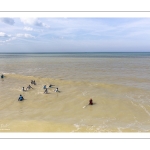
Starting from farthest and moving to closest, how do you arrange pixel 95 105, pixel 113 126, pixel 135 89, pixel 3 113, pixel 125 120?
pixel 135 89 < pixel 95 105 < pixel 3 113 < pixel 125 120 < pixel 113 126

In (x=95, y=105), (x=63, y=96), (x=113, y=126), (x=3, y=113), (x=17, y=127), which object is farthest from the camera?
(x=63, y=96)

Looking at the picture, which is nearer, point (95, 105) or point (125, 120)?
point (125, 120)

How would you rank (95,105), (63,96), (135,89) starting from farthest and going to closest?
(135,89) < (63,96) < (95,105)

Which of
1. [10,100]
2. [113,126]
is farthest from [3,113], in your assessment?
[113,126]

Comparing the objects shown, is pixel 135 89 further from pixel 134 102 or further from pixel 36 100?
pixel 36 100
